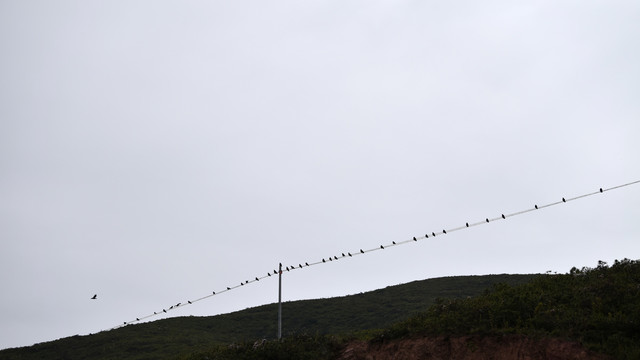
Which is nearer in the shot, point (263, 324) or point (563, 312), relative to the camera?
point (563, 312)

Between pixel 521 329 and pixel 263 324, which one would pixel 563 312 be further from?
pixel 263 324

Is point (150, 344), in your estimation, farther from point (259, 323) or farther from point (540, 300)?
point (540, 300)

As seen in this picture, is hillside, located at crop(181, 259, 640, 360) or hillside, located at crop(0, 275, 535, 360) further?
hillside, located at crop(0, 275, 535, 360)

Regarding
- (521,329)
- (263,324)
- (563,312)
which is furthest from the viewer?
(263,324)

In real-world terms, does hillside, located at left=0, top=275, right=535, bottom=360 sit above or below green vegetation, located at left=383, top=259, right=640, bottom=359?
above

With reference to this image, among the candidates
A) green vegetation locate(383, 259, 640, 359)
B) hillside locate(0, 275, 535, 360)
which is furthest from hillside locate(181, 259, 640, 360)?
hillside locate(0, 275, 535, 360)

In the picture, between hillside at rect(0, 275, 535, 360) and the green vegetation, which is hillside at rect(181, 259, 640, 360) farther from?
hillside at rect(0, 275, 535, 360)

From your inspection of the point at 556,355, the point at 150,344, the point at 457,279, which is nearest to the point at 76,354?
the point at 150,344

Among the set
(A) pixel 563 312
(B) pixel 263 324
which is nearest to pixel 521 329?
(A) pixel 563 312

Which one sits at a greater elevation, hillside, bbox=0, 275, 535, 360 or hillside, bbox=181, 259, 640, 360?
hillside, bbox=0, 275, 535, 360

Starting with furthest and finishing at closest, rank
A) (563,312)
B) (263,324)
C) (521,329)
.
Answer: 1. (263,324)
2. (563,312)
3. (521,329)

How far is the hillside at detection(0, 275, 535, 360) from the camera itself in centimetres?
5534

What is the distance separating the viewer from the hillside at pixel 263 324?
2179 inches

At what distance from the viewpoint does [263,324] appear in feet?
209
